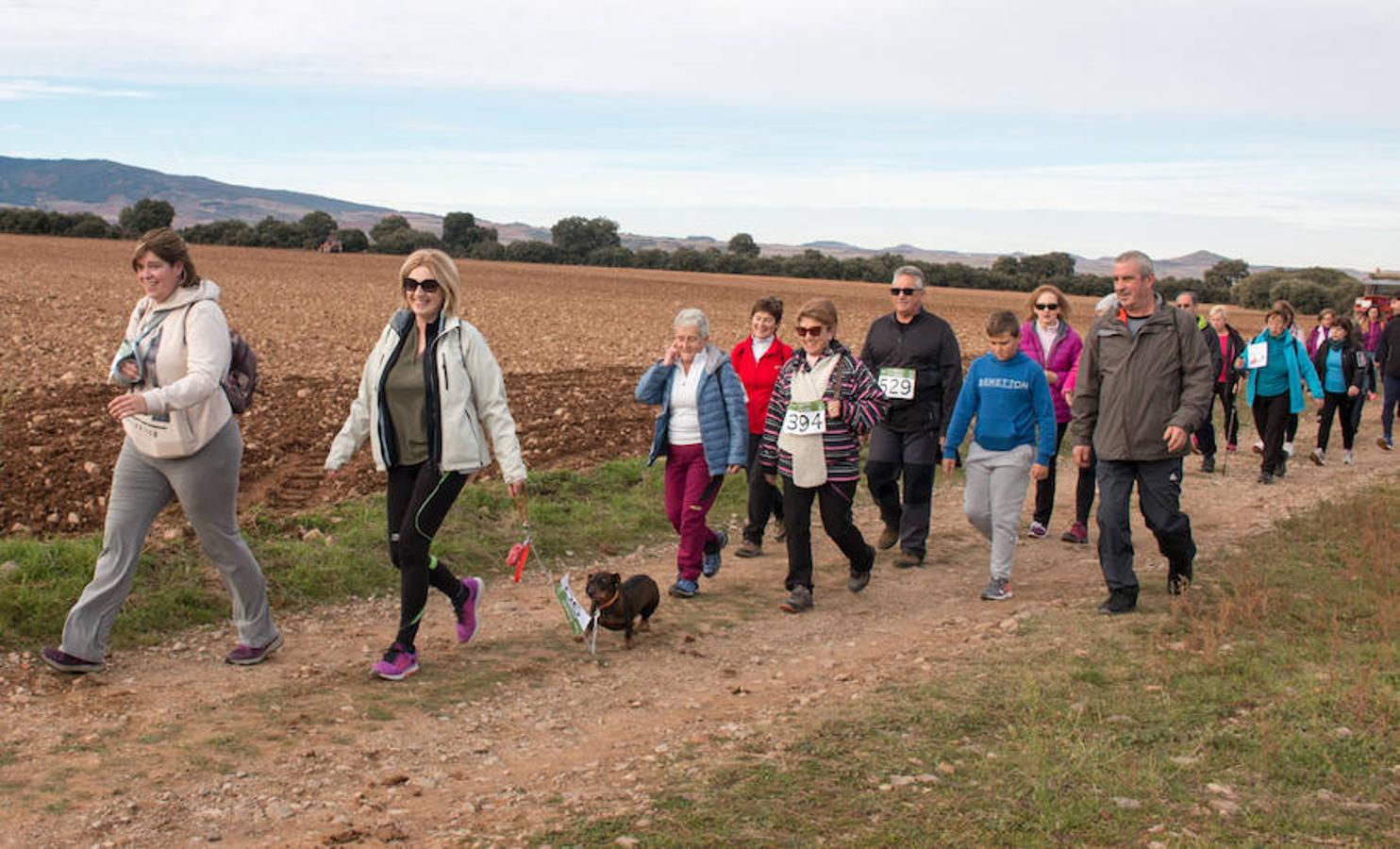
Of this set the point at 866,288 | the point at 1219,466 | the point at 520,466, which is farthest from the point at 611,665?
the point at 866,288

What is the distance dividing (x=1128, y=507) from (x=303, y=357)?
625 inches

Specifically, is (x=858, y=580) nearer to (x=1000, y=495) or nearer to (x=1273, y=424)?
(x=1000, y=495)

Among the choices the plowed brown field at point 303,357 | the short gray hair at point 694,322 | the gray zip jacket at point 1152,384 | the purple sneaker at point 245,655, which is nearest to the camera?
the purple sneaker at point 245,655

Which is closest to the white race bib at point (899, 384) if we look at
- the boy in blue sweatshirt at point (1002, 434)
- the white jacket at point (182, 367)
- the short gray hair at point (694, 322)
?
the boy in blue sweatshirt at point (1002, 434)

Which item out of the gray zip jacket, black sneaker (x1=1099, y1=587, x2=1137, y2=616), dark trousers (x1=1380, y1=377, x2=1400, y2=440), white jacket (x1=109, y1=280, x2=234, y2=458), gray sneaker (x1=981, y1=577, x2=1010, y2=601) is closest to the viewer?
white jacket (x1=109, y1=280, x2=234, y2=458)

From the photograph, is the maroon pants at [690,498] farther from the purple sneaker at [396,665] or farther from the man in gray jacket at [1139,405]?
the man in gray jacket at [1139,405]

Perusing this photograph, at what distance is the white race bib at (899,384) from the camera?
356 inches

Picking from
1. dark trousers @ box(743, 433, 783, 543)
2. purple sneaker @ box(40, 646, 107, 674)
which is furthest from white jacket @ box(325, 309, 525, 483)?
dark trousers @ box(743, 433, 783, 543)

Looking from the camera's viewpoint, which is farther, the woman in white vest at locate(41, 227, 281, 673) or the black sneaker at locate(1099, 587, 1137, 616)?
the black sneaker at locate(1099, 587, 1137, 616)

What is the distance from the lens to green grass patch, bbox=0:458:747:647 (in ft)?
22.8

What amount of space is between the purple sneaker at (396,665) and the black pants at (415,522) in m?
0.05

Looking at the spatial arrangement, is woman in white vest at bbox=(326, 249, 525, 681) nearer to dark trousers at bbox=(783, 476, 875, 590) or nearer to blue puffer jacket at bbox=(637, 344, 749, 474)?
blue puffer jacket at bbox=(637, 344, 749, 474)

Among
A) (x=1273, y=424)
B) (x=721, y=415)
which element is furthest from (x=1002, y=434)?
(x=1273, y=424)

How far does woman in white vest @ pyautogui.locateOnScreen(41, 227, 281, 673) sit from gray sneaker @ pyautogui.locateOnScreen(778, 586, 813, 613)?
3316 millimetres
